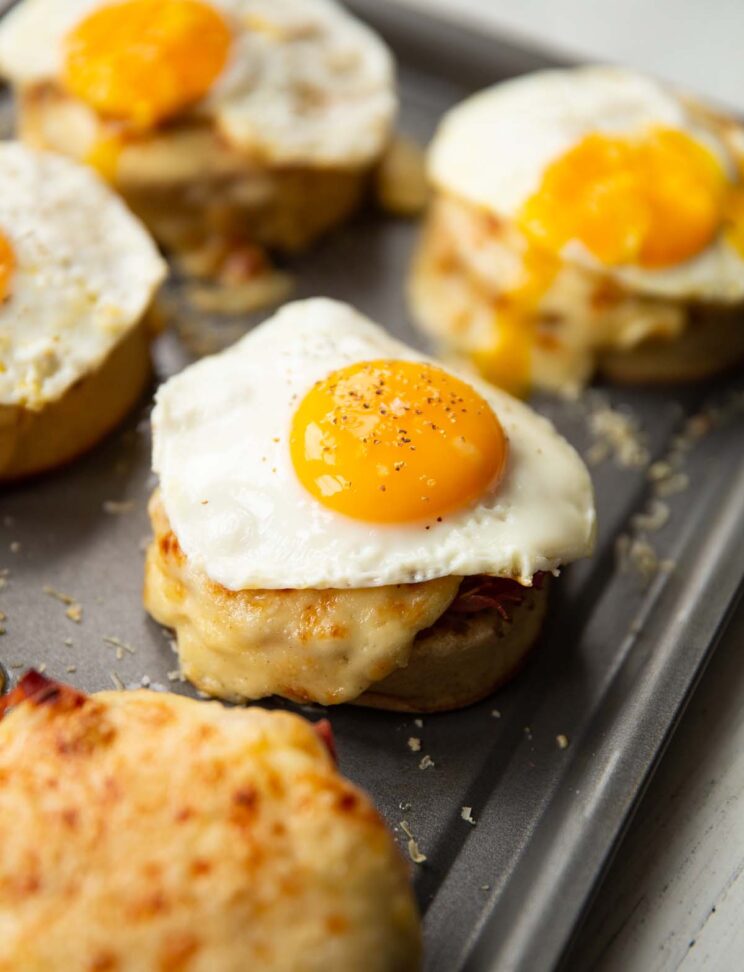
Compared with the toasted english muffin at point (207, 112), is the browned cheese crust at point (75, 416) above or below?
below

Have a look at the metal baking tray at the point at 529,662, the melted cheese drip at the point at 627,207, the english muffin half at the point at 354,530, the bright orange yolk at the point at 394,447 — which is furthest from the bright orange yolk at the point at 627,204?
the bright orange yolk at the point at 394,447

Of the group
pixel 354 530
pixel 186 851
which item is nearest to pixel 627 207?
pixel 354 530

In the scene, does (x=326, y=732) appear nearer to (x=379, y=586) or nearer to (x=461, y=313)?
(x=379, y=586)

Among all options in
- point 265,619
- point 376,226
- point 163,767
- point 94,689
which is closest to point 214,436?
point 265,619

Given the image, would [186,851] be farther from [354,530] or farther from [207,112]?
[207,112]

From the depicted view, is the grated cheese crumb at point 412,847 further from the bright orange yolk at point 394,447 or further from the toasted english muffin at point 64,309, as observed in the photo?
the toasted english muffin at point 64,309

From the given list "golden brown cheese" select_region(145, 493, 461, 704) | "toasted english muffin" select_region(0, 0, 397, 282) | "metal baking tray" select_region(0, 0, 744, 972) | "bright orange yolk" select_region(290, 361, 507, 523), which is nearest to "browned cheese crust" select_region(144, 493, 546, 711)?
"golden brown cheese" select_region(145, 493, 461, 704)

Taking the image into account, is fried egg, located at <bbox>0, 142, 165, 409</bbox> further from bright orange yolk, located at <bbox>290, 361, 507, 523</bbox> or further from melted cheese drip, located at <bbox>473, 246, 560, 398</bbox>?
melted cheese drip, located at <bbox>473, 246, 560, 398</bbox>
